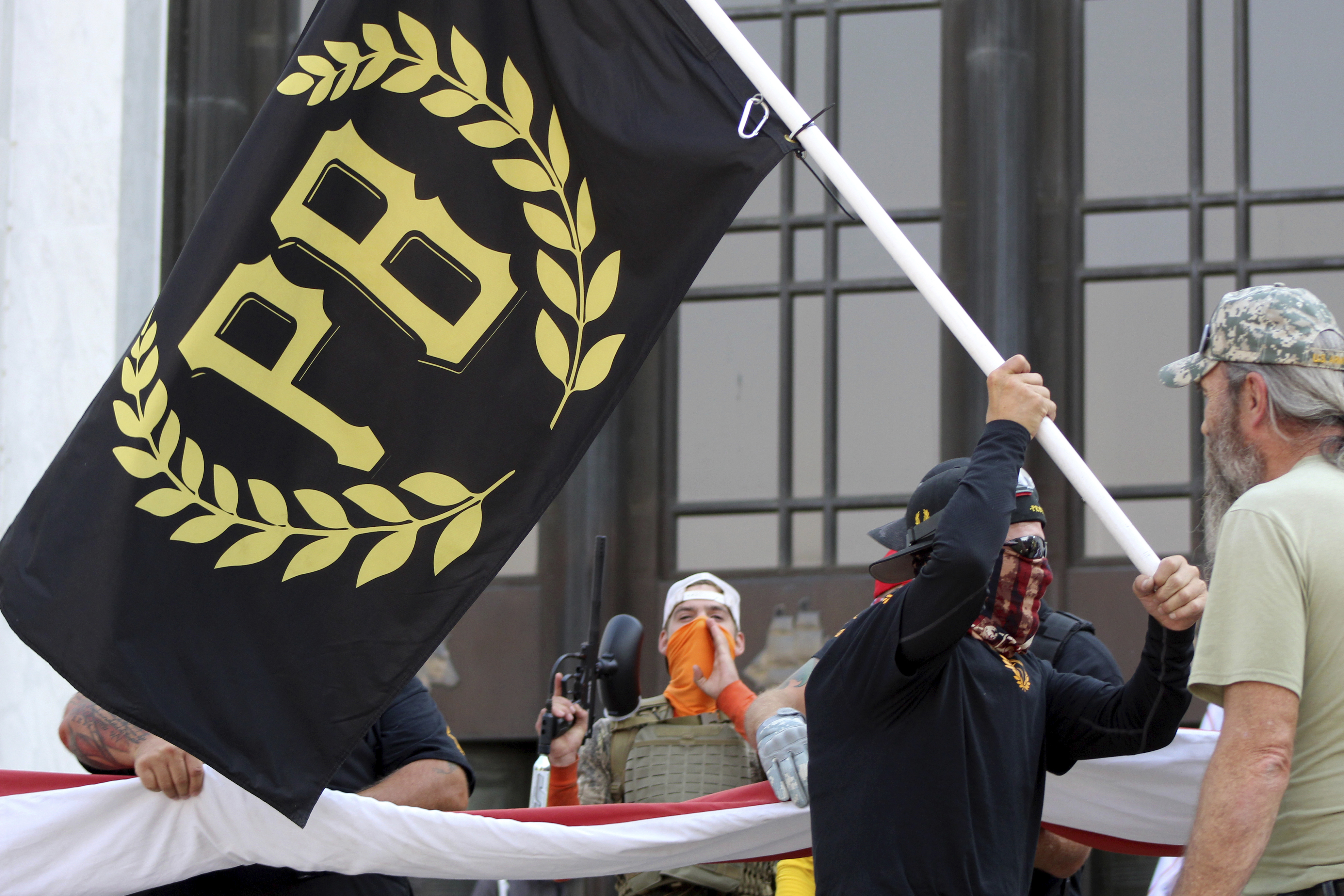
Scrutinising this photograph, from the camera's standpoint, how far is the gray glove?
12.0 ft

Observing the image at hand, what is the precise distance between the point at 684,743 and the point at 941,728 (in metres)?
2.35

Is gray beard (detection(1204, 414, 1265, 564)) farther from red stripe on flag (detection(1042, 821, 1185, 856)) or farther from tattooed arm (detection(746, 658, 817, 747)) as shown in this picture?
tattooed arm (detection(746, 658, 817, 747))

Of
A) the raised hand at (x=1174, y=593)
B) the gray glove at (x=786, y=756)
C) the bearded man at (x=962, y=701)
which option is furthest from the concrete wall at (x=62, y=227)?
the raised hand at (x=1174, y=593)

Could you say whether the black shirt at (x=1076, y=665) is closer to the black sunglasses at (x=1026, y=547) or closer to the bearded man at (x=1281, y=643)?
the black sunglasses at (x=1026, y=547)

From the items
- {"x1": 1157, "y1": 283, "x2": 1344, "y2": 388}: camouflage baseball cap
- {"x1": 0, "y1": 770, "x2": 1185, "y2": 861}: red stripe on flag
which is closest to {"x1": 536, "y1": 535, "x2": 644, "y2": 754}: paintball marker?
{"x1": 0, "y1": 770, "x2": 1185, "y2": 861}: red stripe on flag

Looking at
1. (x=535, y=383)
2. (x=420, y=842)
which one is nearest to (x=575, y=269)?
(x=535, y=383)

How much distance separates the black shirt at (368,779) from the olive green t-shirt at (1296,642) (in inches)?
78.3

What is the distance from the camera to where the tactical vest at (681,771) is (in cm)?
480

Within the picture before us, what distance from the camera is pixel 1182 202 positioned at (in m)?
6.32

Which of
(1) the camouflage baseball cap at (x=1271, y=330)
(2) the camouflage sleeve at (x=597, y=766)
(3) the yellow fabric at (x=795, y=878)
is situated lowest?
(3) the yellow fabric at (x=795, y=878)

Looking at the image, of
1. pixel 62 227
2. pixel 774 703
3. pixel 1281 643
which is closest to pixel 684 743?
pixel 774 703

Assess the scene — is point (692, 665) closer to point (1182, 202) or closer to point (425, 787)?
point (425, 787)

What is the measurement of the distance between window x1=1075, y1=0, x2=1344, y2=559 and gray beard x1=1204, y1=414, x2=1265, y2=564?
3404mm

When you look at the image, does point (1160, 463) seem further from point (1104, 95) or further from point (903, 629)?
point (903, 629)
